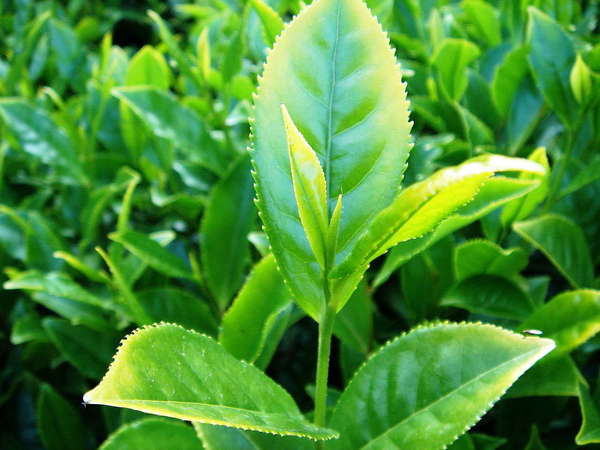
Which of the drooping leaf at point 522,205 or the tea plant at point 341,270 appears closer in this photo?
the tea plant at point 341,270

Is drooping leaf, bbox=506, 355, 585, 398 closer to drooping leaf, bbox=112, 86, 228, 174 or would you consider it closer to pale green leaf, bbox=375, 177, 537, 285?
pale green leaf, bbox=375, 177, 537, 285

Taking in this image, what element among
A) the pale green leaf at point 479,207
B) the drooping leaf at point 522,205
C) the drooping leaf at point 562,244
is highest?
the pale green leaf at point 479,207

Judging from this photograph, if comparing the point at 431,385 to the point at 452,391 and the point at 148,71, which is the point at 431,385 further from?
the point at 148,71

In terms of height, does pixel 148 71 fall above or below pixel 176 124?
above

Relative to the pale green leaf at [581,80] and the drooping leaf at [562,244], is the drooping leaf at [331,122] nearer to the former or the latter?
the drooping leaf at [562,244]

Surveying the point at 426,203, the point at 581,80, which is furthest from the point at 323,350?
the point at 581,80

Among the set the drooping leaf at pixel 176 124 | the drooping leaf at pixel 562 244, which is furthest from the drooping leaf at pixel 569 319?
the drooping leaf at pixel 176 124

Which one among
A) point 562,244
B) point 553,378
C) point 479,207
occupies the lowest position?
point 553,378
